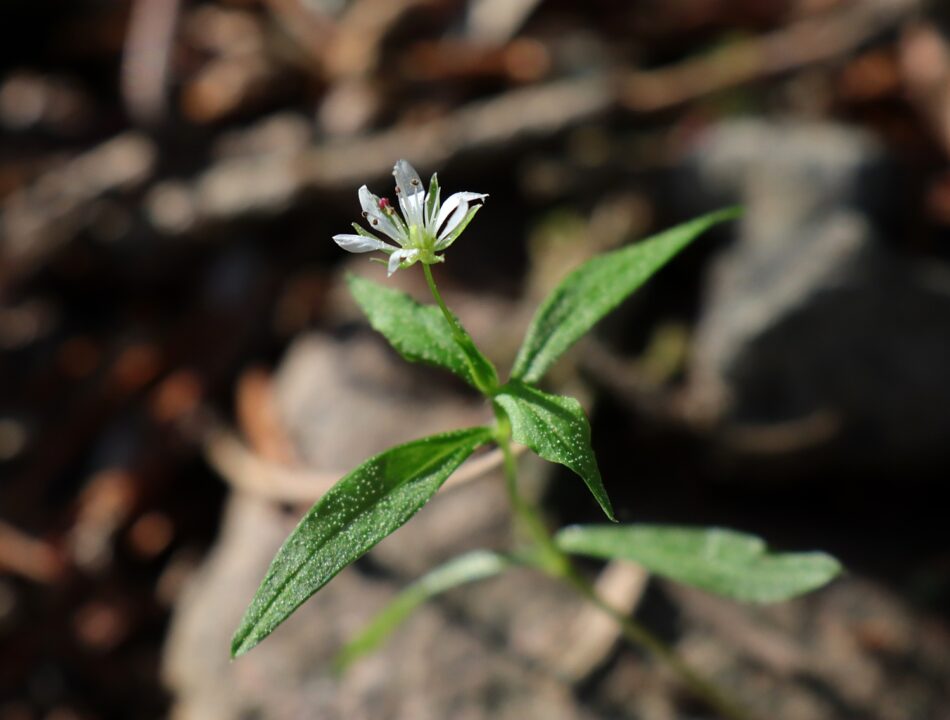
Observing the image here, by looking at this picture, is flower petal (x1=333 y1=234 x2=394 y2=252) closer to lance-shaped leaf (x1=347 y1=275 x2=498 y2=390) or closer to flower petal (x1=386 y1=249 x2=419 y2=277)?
flower petal (x1=386 y1=249 x2=419 y2=277)

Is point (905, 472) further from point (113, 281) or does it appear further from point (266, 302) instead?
point (113, 281)

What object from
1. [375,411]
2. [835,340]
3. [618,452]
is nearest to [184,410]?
[375,411]

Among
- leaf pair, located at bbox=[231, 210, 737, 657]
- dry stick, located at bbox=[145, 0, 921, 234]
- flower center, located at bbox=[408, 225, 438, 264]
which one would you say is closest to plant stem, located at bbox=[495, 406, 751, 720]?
leaf pair, located at bbox=[231, 210, 737, 657]

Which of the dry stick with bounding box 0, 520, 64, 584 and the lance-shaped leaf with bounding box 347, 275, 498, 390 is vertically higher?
the lance-shaped leaf with bounding box 347, 275, 498, 390

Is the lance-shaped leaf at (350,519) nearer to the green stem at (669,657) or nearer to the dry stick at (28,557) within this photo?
the green stem at (669,657)

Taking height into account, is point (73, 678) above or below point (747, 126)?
below

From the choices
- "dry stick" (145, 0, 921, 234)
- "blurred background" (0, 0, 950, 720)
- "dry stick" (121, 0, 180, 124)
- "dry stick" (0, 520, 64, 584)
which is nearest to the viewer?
"blurred background" (0, 0, 950, 720)

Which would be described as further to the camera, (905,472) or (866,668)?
(905,472)
